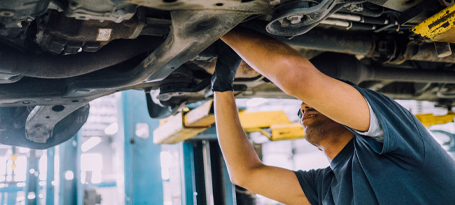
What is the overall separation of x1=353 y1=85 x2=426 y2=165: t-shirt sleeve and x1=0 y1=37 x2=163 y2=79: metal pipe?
0.87 m

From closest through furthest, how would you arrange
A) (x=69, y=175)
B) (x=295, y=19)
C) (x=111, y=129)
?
(x=295, y=19) → (x=69, y=175) → (x=111, y=129)

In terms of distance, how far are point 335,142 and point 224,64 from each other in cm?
59

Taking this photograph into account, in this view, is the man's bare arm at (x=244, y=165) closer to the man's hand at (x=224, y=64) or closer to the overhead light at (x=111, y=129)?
the man's hand at (x=224, y=64)

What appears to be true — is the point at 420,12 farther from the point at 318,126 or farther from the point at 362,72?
the point at 362,72

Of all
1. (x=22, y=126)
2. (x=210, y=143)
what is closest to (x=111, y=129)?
(x=210, y=143)

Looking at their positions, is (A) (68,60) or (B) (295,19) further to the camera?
(A) (68,60)

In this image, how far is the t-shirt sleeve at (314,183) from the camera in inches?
69.5

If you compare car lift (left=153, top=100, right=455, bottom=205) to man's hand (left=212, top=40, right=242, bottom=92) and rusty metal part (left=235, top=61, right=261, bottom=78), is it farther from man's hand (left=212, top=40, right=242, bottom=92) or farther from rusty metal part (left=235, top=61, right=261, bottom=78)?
man's hand (left=212, top=40, right=242, bottom=92)

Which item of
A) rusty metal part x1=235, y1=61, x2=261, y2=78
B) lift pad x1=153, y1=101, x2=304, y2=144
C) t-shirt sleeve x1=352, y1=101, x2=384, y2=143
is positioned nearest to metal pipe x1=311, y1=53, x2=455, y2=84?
rusty metal part x1=235, y1=61, x2=261, y2=78

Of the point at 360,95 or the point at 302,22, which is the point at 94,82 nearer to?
the point at 302,22

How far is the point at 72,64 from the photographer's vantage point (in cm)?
139

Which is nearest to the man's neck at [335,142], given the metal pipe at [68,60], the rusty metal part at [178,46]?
the rusty metal part at [178,46]

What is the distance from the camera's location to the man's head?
1604mm

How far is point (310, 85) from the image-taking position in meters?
1.14
